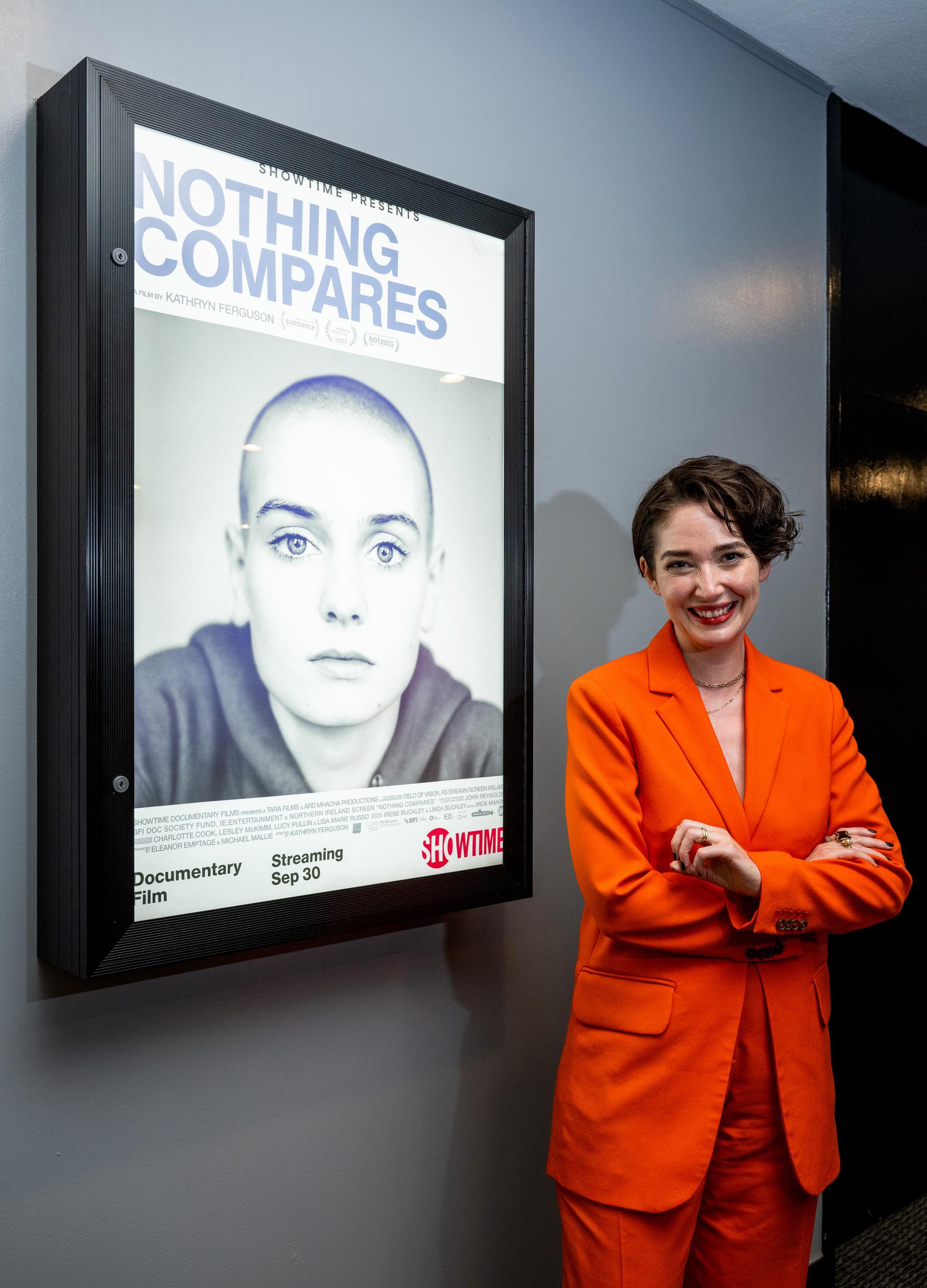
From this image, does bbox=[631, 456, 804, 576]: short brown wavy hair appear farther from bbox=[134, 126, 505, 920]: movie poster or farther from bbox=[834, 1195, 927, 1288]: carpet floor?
bbox=[834, 1195, 927, 1288]: carpet floor

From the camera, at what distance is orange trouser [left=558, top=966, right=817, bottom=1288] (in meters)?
1.47

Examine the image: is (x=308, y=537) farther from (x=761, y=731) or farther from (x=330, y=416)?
(x=761, y=731)

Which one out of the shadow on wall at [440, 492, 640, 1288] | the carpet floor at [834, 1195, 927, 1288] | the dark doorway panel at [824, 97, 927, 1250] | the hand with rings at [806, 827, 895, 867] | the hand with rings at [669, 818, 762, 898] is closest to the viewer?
the hand with rings at [669, 818, 762, 898]

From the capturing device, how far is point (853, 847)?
1561mm

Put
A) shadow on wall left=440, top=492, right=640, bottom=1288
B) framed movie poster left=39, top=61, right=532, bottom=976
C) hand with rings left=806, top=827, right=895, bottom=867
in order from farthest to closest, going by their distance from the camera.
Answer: shadow on wall left=440, top=492, right=640, bottom=1288, hand with rings left=806, top=827, right=895, bottom=867, framed movie poster left=39, top=61, right=532, bottom=976

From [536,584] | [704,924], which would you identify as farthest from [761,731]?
[536,584]

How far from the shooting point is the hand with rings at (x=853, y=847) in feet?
5.05

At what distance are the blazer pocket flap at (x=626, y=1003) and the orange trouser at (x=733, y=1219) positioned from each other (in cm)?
11

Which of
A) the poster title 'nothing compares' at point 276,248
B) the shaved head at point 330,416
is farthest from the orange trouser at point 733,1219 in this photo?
the poster title 'nothing compares' at point 276,248

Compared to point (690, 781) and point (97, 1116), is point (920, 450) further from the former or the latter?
point (97, 1116)

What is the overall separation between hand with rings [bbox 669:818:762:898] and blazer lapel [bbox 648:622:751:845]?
0.32 feet

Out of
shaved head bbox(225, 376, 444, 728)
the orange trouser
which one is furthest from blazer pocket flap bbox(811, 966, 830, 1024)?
shaved head bbox(225, 376, 444, 728)

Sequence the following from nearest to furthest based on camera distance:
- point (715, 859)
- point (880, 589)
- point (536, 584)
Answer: point (715, 859)
point (536, 584)
point (880, 589)

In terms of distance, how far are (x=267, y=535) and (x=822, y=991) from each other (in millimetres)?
1171
